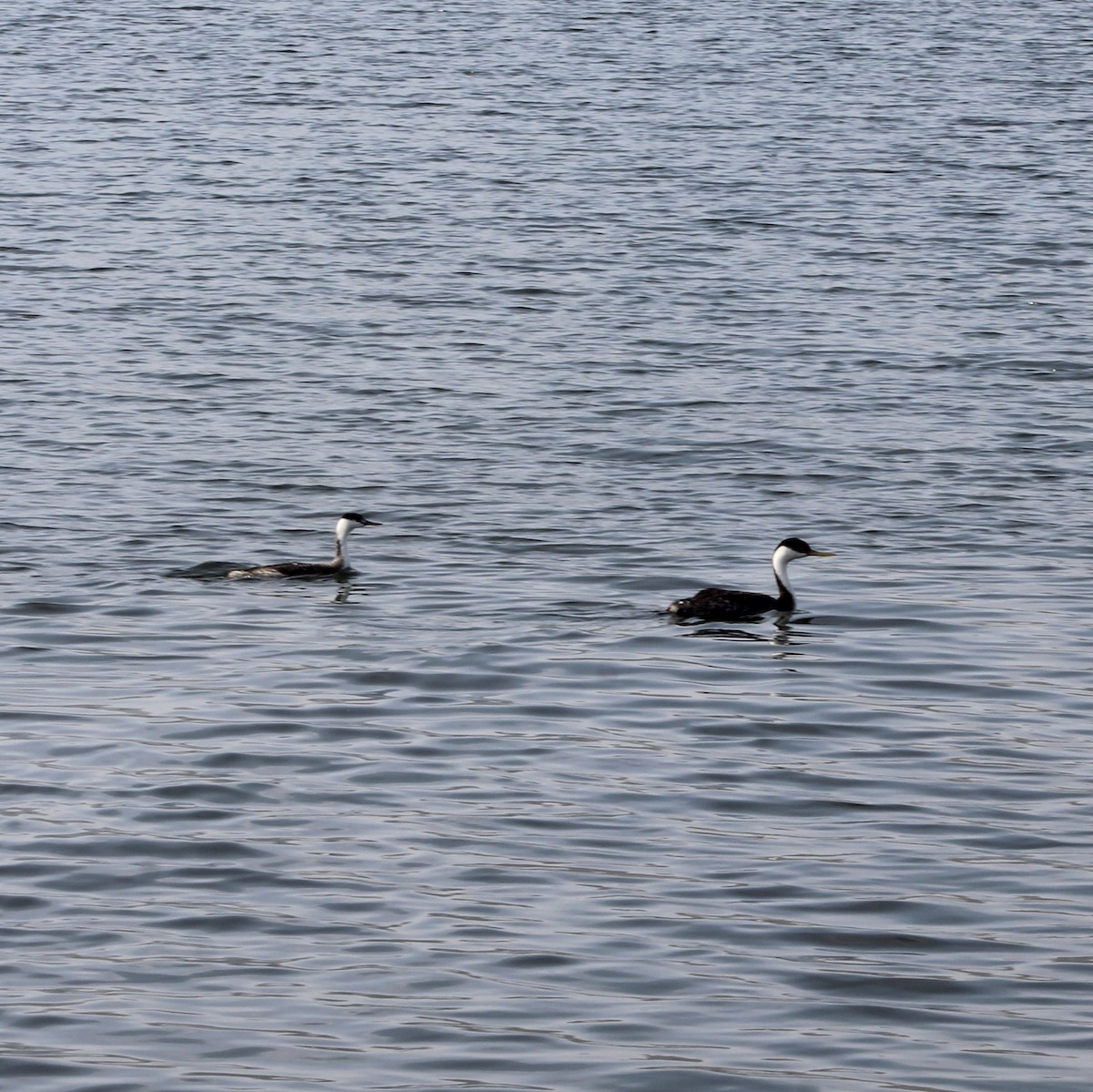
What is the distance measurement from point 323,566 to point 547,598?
1967 millimetres

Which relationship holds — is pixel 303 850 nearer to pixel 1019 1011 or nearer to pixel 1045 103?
pixel 1019 1011

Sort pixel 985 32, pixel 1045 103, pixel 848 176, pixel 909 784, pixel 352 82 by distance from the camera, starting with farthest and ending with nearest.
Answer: pixel 985 32 < pixel 352 82 < pixel 1045 103 < pixel 848 176 < pixel 909 784

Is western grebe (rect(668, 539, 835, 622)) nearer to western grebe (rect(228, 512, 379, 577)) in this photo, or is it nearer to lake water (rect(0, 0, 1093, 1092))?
lake water (rect(0, 0, 1093, 1092))

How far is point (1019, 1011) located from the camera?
356 inches

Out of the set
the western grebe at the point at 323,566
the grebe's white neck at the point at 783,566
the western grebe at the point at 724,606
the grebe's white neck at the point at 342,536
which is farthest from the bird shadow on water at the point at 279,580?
the grebe's white neck at the point at 783,566

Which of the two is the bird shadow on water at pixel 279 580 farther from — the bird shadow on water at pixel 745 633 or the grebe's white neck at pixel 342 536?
the bird shadow on water at pixel 745 633

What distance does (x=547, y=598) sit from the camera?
16.6 metres

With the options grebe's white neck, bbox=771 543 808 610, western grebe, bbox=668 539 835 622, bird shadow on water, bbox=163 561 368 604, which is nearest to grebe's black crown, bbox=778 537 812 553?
grebe's white neck, bbox=771 543 808 610

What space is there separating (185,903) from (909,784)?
4.19m

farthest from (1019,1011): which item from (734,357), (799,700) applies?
(734,357)

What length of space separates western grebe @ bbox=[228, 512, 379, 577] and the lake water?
0.57 ft

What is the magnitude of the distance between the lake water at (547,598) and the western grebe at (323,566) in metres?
0.17

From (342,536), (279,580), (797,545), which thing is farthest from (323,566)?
(797,545)

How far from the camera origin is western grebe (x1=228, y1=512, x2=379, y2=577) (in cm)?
1720
